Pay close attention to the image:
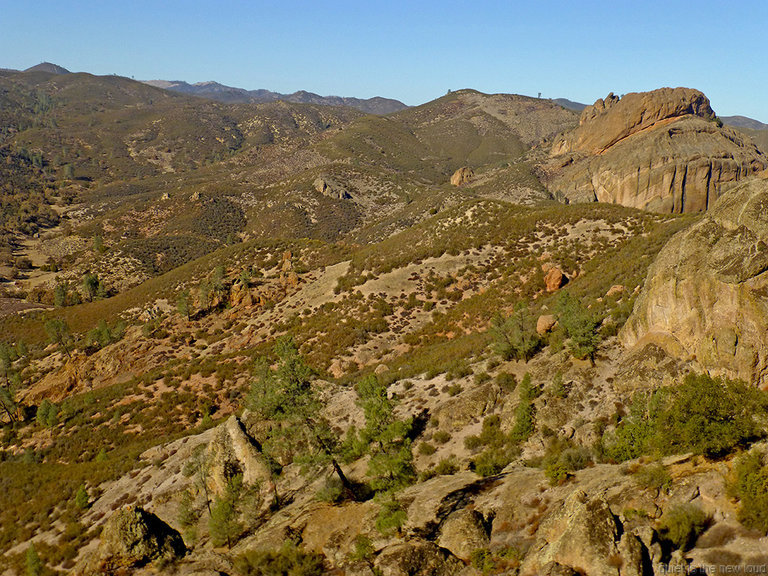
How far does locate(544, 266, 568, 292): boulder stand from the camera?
46.4m

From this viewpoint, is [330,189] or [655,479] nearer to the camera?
[655,479]

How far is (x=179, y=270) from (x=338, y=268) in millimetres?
35721

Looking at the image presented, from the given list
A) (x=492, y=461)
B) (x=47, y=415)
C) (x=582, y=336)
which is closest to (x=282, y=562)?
(x=492, y=461)

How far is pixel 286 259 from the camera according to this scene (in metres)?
69.9

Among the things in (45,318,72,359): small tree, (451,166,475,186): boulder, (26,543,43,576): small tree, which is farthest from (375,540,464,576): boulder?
(451,166,475,186): boulder

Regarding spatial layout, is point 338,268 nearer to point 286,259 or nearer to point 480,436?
point 286,259

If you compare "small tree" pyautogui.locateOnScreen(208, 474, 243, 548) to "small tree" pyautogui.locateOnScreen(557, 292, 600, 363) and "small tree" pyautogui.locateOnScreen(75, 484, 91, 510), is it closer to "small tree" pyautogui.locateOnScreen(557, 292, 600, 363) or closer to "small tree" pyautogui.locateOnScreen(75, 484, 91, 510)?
"small tree" pyautogui.locateOnScreen(75, 484, 91, 510)

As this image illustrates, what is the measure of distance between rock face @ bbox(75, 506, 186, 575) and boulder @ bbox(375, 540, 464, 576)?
38.0 feet

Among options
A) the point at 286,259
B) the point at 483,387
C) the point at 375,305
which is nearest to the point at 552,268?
the point at 375,305

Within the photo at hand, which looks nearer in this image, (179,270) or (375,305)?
(375,305)

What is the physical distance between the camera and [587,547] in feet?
38.6

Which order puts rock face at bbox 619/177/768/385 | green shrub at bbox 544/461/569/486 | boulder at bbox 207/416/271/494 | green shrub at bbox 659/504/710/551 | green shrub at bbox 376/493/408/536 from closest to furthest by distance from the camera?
1. green shrub at bbox 659/504/710/551
2. green shrub at bbox 376/493/408/536
3. green shrub at bbox 544/461/569/486
4. rock face at bbox 619/177/768/385
5. boulder at bbox 207/416/271/494

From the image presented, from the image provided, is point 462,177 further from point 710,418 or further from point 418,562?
point 418,562

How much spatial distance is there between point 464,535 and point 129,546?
1558 cm
